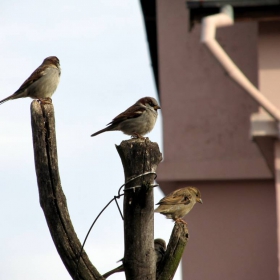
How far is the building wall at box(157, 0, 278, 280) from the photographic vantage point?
1173 centimetres

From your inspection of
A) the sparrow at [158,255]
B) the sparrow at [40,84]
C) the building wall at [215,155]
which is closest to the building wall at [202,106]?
the building wall at [215,155]

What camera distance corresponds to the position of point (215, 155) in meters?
12.0

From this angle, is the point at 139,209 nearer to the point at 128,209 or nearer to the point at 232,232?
the point at 128,209

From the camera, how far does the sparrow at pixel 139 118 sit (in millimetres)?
8914

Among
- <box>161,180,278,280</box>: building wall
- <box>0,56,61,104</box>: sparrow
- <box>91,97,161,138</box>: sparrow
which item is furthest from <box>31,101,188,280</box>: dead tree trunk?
<box>161,180,278,280</box>: building wall

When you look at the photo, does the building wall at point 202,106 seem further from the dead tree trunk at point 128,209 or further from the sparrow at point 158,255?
the dead tree trunk at point 128,209

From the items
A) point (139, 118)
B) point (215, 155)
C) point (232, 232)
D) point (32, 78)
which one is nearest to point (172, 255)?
point (139, 118)

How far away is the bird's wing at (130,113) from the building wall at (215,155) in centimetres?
286

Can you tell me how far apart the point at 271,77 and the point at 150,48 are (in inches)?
226

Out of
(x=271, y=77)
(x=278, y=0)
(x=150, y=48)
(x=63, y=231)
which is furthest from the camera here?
(x=150, y=48)

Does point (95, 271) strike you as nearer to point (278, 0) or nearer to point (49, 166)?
point (49, 166)

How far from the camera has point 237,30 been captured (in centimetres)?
1194

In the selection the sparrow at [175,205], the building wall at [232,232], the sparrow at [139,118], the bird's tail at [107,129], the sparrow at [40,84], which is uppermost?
the sparrow at [40,84]

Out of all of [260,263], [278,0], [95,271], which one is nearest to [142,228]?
[95,271]
